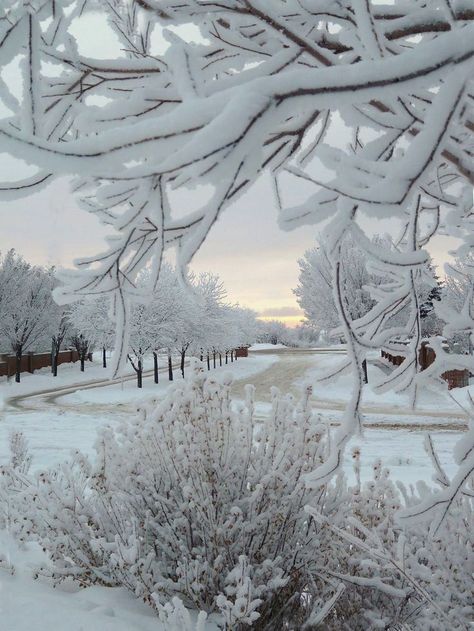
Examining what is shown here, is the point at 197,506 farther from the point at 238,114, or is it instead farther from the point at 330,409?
the point at 330,409

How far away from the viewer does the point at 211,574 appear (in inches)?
105

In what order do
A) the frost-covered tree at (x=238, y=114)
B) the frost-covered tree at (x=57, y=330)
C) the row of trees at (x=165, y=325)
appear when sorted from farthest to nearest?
the frost-covered tree at (x=57, y=330) < the row of trees at (x=165, y=325) < the frost-covered tree at (x=238, y=114)

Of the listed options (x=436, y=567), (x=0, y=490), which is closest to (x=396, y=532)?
(x=436, y=567)

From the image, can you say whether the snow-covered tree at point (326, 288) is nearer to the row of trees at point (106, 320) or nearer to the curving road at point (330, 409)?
the curving road at point (330, 409)

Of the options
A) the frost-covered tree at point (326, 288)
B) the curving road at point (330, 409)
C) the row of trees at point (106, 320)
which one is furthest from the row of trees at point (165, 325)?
the frost-covered tree at point (326, 288)

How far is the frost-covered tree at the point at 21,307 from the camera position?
90.7 ft

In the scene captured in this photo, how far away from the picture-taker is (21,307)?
94.4ft

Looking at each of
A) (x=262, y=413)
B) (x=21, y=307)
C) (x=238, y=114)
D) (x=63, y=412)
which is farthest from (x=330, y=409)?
(x=21, y=307)

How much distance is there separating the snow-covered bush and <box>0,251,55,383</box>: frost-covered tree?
26603mm

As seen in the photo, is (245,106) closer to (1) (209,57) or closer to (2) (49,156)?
(2) (49,156)

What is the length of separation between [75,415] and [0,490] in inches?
441

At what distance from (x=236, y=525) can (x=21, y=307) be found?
28.9 m

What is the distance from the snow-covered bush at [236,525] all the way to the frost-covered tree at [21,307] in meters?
26.6

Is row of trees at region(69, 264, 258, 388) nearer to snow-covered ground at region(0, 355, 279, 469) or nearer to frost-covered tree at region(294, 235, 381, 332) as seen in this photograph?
snow-covered ground at region(0, 355, 279, 469)
